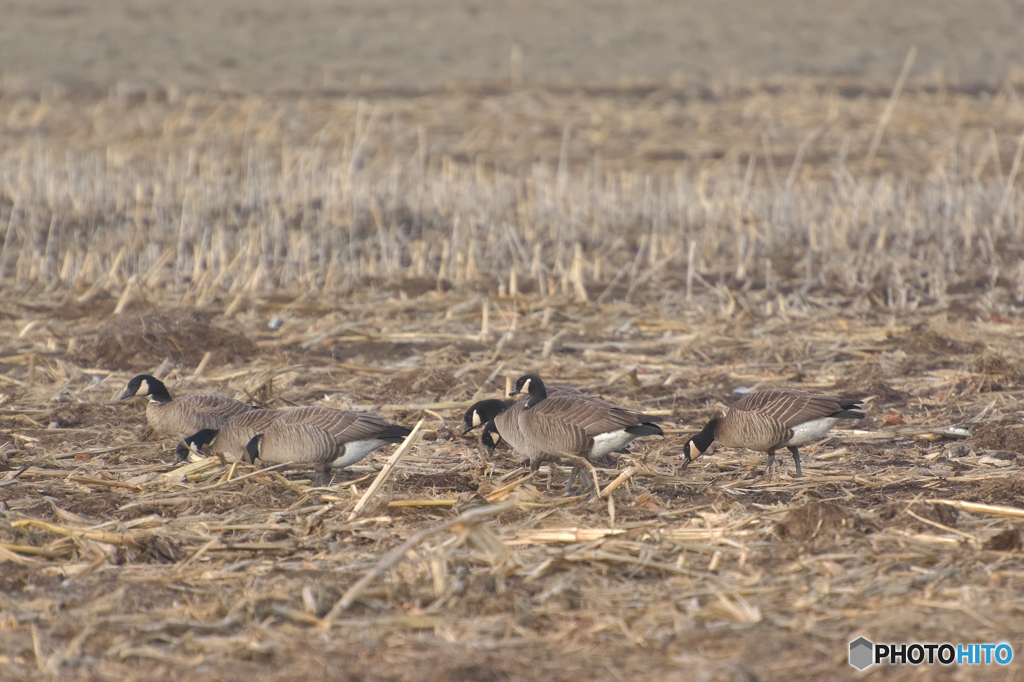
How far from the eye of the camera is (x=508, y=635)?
4.11m

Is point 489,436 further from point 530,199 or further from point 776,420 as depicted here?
point 530,199

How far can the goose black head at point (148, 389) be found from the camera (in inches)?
284

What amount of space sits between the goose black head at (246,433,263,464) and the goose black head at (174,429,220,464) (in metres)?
0.38

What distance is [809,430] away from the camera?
6.21 meters

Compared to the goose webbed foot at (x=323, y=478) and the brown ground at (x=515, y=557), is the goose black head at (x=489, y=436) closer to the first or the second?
the brown ground at (x=515, y=557)

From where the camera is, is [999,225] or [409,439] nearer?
[409,439]

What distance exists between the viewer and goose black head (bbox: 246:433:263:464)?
6102mm

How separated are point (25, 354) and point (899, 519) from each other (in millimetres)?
7039

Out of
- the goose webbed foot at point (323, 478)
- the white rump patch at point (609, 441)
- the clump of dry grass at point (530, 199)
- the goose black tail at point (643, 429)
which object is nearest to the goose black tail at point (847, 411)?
the goose black tail at point (643, 429)

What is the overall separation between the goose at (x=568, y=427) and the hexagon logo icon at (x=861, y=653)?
7.04 ft

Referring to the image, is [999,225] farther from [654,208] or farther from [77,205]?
[77,205]

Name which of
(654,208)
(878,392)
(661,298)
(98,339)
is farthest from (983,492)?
(654,208)

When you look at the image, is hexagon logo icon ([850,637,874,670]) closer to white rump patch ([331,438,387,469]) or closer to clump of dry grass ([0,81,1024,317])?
white rump patch ([331,438,387,469])

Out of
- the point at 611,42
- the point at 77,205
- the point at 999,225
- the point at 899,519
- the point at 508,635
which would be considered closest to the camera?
the point at 508,635
